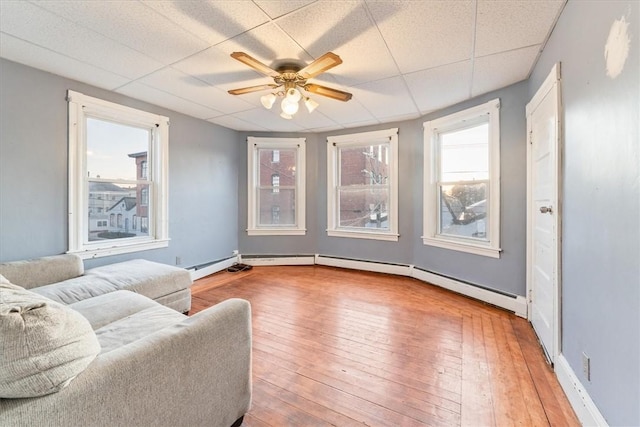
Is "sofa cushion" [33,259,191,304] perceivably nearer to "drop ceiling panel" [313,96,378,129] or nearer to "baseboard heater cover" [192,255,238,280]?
"baseboard heater cover" [192,255,238,280]

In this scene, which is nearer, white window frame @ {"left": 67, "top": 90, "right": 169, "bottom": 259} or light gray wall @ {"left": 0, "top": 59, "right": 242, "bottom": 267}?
light gray wall @ {"left": 0, "top": 59, "right": 242, "bottom": 267}

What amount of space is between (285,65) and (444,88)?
68.9 inches

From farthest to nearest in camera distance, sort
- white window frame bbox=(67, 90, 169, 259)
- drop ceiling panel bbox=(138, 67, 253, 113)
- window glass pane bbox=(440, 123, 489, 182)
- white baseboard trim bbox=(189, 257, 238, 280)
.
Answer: white baseboard trim bbox=(189, 257, 238, 280) < window glass pane bbox=(440, 123, 489, 182) < white window frame bbox=(67, 90, 169, 259) < drop ceiling panel bbox=(138, 67, 253, 113)

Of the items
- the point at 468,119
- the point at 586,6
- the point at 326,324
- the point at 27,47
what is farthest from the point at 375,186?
the point at 27,47

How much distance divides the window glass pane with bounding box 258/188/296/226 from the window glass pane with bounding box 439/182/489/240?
8.20 ft

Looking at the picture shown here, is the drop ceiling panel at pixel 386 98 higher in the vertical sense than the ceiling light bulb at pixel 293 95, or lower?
higher

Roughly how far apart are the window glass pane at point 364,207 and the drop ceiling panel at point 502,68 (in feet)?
6.43

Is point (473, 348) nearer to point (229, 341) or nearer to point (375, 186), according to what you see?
point (229, 341)

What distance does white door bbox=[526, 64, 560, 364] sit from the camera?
6.11 ft

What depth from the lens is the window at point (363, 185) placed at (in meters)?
4.32

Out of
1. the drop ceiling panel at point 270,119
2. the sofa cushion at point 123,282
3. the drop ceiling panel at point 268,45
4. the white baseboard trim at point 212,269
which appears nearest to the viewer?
the drop ceiling panel at point 268,45

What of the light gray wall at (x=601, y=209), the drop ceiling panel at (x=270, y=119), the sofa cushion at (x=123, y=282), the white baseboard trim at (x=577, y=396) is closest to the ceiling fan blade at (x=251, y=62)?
the drop ceiling panel at (x=270, y=119)

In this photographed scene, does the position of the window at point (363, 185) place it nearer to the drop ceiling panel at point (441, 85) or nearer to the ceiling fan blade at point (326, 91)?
the drop ceiling panel at point (441, 85)

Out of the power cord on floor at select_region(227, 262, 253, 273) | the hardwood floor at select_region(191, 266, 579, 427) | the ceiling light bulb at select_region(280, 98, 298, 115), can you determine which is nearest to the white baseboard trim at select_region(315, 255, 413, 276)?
the hardwood floor at select_region(191, 266, 579, 427)
